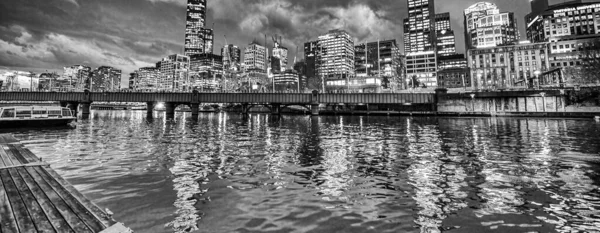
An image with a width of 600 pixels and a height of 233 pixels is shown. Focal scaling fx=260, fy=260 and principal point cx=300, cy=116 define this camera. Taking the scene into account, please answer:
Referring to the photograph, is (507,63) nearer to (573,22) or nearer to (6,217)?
(573,22)

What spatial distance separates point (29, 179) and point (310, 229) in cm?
867

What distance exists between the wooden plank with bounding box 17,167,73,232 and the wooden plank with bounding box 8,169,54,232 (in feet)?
0.18

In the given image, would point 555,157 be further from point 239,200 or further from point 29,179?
point 29,179

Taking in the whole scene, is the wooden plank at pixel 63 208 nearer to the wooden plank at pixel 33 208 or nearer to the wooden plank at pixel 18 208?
the wooden plank at pixel 33 208

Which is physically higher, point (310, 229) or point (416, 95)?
point (416, 95)

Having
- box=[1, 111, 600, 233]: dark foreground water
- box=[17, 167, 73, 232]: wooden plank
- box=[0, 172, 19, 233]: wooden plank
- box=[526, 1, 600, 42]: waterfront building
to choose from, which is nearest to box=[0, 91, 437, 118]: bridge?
box=[1, 111, 600, 233]: dark foreground water

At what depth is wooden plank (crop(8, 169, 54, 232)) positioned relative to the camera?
15.0 ft

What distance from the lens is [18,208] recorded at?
5.47m

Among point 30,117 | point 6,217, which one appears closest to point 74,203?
point 6,217

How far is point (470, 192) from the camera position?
9.50 meters

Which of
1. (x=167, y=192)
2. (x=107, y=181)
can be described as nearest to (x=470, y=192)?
(x=167, y=192)

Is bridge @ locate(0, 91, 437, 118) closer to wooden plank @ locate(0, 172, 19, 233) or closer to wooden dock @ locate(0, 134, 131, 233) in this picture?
wooden dock @ locate(0, 134, 131, 233)

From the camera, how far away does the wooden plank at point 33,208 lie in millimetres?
4582

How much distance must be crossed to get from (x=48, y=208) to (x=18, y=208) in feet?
2.24
